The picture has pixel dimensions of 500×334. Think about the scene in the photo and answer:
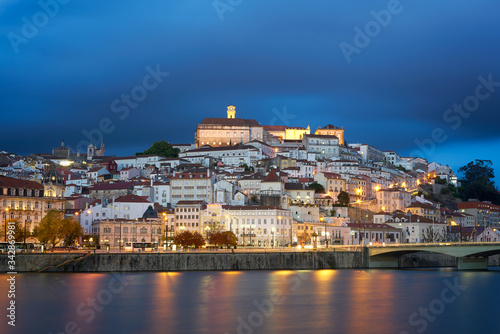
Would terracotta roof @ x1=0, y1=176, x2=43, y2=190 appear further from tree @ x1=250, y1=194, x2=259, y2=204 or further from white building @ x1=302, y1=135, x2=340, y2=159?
white building @ x1=302, y1=135, x2=340, y2=159

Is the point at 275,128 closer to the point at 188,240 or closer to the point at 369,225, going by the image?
the point at 369,225

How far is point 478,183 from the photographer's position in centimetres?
13162

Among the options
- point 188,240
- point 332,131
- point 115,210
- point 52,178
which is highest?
point 332,131

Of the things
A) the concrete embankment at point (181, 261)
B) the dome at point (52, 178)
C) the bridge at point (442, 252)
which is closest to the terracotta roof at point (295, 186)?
the bridge at point (442, 252)

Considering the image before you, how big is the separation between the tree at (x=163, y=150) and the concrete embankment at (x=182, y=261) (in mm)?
65217

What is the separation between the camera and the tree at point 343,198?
95.8m

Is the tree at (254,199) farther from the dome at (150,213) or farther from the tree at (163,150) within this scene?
the tree at (163,150)

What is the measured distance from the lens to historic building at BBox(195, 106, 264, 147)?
12812 centimetres

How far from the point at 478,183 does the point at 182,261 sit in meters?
86.0

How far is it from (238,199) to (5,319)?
186ft

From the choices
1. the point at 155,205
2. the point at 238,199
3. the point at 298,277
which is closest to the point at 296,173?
the point at 238,199

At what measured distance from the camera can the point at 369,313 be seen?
122ft

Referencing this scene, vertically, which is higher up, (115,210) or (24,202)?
(24,202)

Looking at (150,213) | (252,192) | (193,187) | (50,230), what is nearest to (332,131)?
(252,192)
